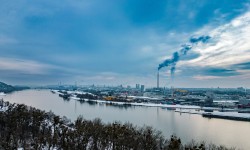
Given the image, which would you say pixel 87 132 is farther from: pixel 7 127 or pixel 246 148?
pixel 246 148

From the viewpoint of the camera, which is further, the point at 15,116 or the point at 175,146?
the point at 15,116

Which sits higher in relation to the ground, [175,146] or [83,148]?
[175,146]

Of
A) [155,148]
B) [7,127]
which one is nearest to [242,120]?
[155,148]

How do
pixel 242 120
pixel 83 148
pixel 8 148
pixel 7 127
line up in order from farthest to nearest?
pixel 242 120, pixel 7 127, pixel 83 148, pixel 8 148

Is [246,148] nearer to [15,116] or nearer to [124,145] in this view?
[124,145]

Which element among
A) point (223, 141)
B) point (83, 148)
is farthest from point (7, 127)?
point (223, 141)

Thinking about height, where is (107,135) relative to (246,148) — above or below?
above

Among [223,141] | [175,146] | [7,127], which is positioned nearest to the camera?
[175,146]

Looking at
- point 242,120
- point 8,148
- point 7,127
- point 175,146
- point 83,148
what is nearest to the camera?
point 175,146

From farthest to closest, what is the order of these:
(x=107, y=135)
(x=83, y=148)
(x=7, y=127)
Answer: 1. (x=7, y=127)
2. (x=107, y=135)
3. (x=83, y=148)
